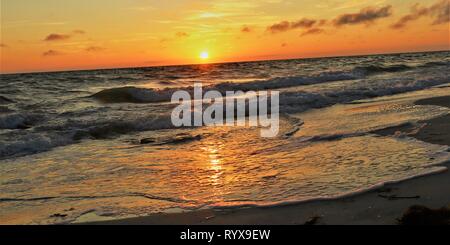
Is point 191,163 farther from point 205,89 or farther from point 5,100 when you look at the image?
point 205,89

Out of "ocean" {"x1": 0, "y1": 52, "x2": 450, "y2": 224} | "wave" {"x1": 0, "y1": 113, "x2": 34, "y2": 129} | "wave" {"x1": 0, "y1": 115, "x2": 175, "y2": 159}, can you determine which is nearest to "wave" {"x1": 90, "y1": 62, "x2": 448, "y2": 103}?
"wave" {"x1": 0, "y1": 113, "x2": 34, "y2": 129}

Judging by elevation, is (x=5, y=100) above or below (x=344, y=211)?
above

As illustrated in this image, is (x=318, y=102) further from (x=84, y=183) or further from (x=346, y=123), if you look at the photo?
(x=84, y=183)

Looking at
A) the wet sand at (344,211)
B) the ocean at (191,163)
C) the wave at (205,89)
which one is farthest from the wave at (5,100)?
the wet sand at (344,211)

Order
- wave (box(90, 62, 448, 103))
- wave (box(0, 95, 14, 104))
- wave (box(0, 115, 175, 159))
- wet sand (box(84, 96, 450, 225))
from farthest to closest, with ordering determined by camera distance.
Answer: wave (box(90, 62, 448, 103))
wave (box(0, 95, 14, 104))
wave (box(0, 115, 175, 159))
wet sand (box(84, 96, 450, 225))

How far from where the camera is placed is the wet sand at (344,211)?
15.0ft

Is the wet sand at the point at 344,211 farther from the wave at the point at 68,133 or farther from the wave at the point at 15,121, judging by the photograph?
the wave at the point at 15,121

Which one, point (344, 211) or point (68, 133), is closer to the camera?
point (344, 211)

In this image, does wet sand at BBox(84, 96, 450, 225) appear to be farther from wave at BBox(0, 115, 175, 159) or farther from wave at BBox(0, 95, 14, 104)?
wave at BBox(0, 95, 14, 104)

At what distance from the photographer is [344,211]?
15.6 feet

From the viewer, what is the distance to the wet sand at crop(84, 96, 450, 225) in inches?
181

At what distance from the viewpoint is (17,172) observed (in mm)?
7898

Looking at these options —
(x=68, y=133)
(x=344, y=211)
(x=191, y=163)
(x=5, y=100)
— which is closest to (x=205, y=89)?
(x=5, y=100)

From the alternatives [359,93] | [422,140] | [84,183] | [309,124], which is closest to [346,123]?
[309,124]
